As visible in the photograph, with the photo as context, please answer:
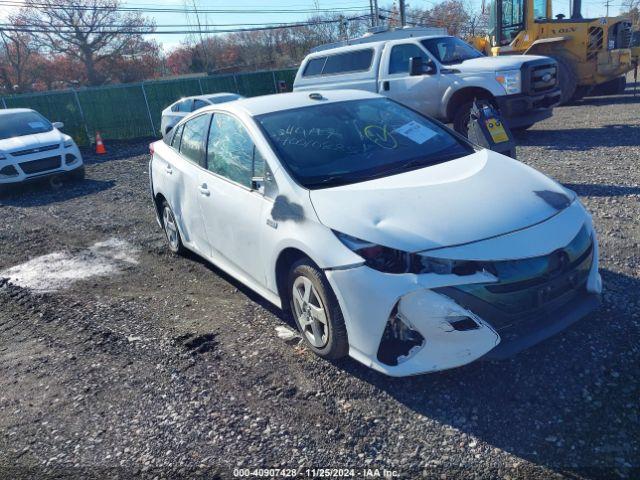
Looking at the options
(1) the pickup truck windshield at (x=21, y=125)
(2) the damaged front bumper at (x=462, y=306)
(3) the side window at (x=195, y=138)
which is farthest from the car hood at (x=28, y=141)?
(2) the damaged front bumper at (x=462, y=306)

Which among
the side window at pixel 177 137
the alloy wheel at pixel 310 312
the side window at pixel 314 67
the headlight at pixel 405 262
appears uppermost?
the side window at pixel 314 67

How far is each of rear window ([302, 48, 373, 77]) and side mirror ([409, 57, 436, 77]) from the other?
126cm

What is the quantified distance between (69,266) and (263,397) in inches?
152

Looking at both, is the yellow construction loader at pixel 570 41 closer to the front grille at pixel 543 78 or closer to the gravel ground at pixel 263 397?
the front grille at pixel 543 78

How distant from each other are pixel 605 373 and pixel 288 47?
4973cm

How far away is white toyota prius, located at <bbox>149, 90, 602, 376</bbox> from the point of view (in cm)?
288

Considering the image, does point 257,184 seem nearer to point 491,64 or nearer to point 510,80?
point 510,80

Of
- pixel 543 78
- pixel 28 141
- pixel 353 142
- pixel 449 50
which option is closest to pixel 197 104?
Result: pixel 28 141

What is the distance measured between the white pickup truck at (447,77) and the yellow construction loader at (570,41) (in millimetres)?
4001

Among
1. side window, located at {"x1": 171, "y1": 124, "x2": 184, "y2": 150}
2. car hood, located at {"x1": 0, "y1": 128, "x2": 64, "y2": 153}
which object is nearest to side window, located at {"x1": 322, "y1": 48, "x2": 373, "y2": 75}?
car hood, located at {"x1": 0, "y1": 128, "x2": 64, "y2": 153}

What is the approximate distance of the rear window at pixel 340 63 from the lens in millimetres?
11445

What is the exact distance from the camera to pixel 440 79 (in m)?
10.2

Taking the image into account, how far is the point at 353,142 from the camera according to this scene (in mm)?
4125

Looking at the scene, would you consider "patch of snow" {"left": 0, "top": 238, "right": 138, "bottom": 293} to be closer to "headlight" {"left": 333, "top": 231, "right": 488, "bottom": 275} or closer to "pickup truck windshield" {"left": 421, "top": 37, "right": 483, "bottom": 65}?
"headlight" {"left": 333, "top": 231, "right": 488, "bottom": 275}
